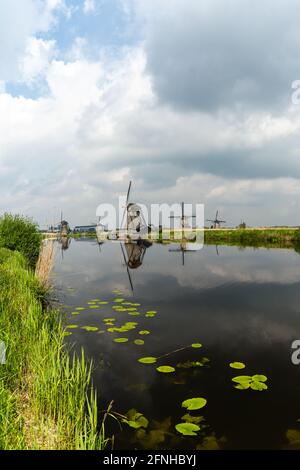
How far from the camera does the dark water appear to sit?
12.9 feet

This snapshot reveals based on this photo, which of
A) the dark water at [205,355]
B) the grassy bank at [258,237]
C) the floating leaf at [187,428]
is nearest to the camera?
the floating leaf at [187,428]

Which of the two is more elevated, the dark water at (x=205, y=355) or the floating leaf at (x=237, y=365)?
the floating leaf at (x=237, y=365)

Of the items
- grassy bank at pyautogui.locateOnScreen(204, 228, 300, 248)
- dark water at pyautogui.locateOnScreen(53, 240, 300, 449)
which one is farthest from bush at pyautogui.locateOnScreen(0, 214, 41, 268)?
grassy bank at pyautogui.locateOnScreen(204, 228, 300, 248)

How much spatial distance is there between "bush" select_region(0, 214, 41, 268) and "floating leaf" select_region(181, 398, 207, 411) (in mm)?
14563

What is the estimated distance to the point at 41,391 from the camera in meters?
3.94

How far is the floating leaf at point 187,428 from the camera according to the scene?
3.83 metres

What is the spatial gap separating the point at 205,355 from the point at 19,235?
14701 mm

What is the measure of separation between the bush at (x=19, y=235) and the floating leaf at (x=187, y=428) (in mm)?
14997

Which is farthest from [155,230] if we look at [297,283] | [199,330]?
[199,330]

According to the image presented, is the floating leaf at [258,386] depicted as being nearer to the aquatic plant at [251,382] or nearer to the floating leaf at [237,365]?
the aquatic plant at [251,382]

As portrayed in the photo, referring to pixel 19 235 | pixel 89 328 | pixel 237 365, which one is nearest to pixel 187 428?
pixel 237 365

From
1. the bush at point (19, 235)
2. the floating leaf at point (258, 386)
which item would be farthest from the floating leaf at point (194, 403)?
the bush at point (19, 235)

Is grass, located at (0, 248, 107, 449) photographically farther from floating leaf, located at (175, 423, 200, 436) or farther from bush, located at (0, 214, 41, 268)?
bush, located at (0, 214, 41, 268)
